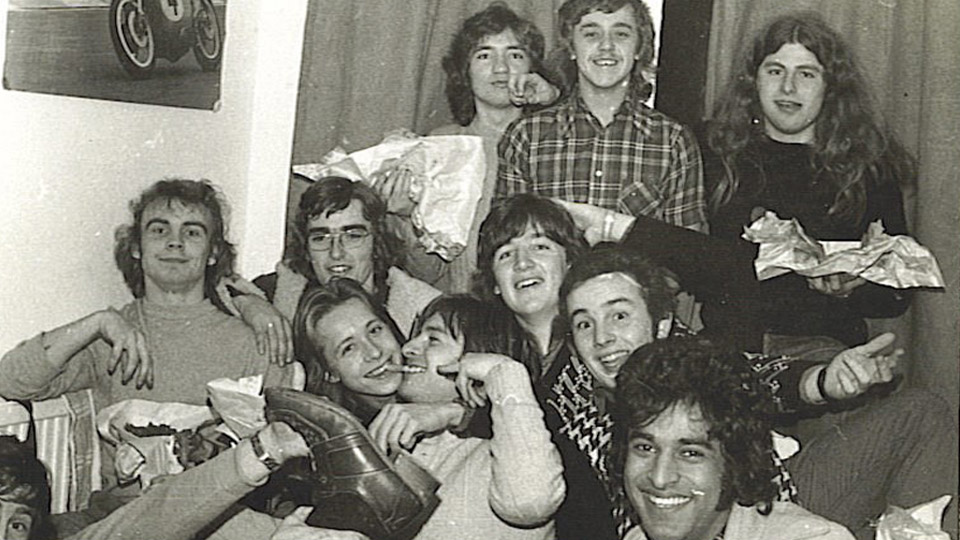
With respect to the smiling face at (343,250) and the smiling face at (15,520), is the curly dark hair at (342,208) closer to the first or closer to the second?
the smiling face at (343,250)

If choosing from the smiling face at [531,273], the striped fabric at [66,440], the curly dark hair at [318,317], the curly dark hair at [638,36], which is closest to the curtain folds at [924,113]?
the curly dark hair at [638,36]

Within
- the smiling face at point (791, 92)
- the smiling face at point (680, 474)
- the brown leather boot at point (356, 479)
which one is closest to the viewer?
the smiling face at point (680, 474)

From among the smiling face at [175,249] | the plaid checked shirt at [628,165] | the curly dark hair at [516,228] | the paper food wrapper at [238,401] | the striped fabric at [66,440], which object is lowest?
the striped fabric at [66,440]

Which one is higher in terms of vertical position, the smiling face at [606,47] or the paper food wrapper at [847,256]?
the smiling face at [606,47]

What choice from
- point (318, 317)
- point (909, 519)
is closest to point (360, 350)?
point (318, 317)

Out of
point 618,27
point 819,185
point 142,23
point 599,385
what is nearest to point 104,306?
point 142,23

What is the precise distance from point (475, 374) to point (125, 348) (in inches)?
18.4

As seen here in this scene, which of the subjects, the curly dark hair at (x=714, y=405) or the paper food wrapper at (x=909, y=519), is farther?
the paper food wrapper at (x=909, y=519)

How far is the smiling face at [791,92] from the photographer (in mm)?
1525

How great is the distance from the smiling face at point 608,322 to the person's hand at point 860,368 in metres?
0.24

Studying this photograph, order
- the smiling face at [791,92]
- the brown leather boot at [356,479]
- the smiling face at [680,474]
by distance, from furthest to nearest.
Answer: the smiling face at [791,92] < the brown leather boot at [356,479] < the smiling face at [680,474]

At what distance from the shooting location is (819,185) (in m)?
1.52

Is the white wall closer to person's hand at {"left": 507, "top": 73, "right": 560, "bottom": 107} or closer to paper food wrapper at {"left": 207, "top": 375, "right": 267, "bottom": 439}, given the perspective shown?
paper food wrapper at {"left": 207, "top": 375, "right": 267, "bottom": 439}

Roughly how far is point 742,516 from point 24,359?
2.92 feet
